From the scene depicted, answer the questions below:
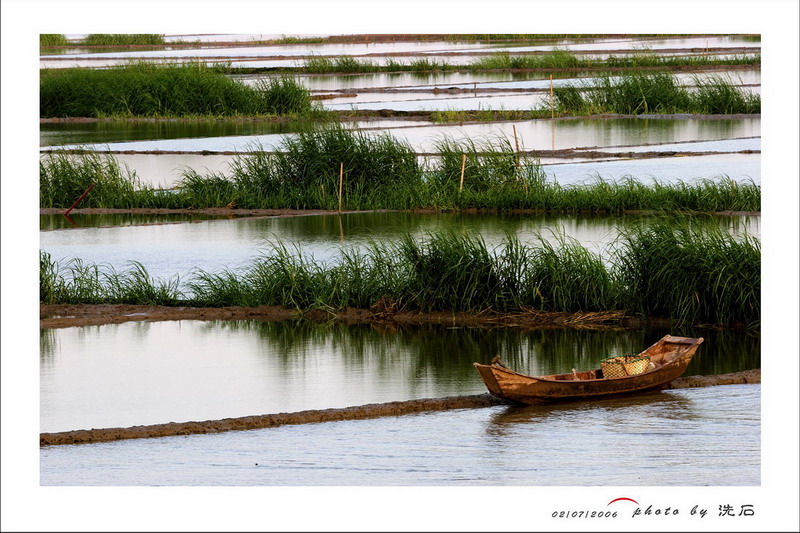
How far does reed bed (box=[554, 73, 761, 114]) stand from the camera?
33094 millimetres

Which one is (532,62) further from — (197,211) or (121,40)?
(197,211)

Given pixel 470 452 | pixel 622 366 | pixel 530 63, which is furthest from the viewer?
pixel 530 63

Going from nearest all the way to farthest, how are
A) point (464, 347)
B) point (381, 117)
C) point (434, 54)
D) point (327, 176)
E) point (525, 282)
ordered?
1. point (464, 347)
2. point (525, 282)
3. point (327, 176)
4. point (381, 117)
5. point (434, 54)

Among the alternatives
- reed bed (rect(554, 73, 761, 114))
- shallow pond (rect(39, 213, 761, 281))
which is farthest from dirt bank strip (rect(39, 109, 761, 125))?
shallow pond (rect(39, 213, 761, 281))

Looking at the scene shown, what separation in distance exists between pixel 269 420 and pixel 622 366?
2.86 meters

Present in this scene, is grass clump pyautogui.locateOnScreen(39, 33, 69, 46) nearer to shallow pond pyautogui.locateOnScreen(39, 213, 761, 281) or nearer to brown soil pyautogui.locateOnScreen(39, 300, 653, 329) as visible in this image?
shallow pond pyautogui.locateOnScreen(39, 213, 761, 281)

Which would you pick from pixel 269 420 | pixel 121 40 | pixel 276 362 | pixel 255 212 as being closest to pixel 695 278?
pixel 276 362

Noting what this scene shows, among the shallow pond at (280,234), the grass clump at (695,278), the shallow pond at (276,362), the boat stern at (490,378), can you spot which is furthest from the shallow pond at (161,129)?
the boat stern at (490,378)

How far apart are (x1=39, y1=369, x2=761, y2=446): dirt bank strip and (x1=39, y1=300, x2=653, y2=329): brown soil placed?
2.54 meters

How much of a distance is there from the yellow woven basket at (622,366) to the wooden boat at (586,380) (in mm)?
67

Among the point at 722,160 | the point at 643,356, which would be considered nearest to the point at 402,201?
the point at 722,160

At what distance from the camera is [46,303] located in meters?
14.9

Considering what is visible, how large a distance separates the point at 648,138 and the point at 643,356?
64.3 feet

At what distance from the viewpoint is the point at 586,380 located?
34.0 feet
